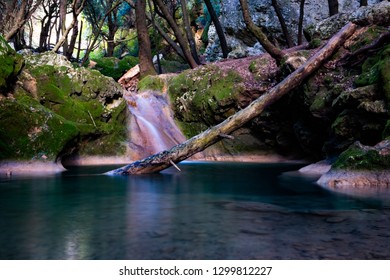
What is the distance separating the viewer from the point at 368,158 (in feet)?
23.0

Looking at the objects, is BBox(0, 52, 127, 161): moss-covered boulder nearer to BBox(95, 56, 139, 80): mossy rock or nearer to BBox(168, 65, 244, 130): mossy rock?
BBox(168, 65, 244, 130): mossy rock

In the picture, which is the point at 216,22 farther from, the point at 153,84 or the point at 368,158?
the point at 368,158

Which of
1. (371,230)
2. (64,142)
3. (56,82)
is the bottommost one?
(371,230)

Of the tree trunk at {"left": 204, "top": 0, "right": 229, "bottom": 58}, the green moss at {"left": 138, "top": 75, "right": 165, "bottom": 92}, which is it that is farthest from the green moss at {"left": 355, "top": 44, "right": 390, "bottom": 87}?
the tree trunk at {"left": 204, "top": 0, "right": 229, "bottom": 58}

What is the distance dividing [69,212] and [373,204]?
397 cm

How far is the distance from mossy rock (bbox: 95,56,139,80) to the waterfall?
26.9ft

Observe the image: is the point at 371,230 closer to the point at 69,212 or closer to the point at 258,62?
the point at 69,212

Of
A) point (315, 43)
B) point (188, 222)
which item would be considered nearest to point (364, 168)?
point (188, 222)

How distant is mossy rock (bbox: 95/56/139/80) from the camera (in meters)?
25.9

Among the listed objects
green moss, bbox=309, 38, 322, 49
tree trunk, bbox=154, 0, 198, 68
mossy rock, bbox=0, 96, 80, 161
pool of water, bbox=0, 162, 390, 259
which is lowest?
pool of water, bbox=0, 162, 390, 259

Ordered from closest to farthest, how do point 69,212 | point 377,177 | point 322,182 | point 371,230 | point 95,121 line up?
point 371,230
point 69,212
point 377,177
point 322,182
point 95,121

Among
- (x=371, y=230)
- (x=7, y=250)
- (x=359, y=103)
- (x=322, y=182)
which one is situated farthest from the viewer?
(x=359, y=103)

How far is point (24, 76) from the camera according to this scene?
43.3 ft
